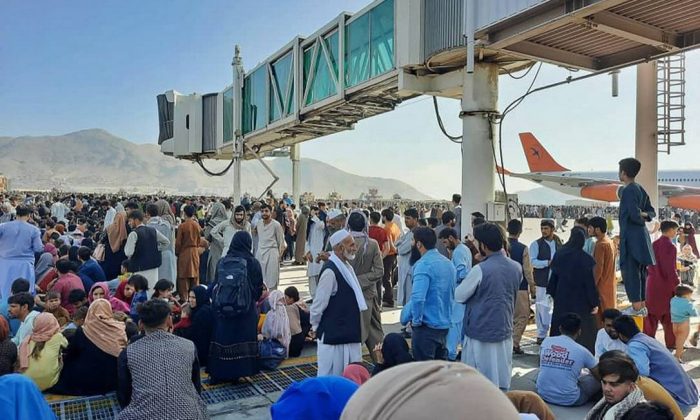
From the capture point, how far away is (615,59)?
21.8ft

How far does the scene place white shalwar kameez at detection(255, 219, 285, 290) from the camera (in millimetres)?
8453

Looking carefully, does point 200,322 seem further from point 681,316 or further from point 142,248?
point 681,316

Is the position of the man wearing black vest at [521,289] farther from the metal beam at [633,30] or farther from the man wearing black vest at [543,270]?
the metal beam at [633,30]

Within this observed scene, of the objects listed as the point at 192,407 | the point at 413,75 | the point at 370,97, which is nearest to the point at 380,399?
the point at 192,407

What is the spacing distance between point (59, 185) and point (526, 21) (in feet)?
512

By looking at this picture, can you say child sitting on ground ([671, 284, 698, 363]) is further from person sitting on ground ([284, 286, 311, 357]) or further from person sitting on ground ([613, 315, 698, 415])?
person sitting on ground ([284, 286, 311, 357])

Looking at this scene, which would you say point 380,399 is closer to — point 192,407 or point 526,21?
point 192,407

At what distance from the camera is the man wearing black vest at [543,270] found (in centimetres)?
694

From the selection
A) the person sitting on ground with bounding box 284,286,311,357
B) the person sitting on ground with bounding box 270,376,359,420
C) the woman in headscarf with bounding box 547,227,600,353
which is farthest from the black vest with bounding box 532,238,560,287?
the person sitting on ground with bounding box 270,376,359,420

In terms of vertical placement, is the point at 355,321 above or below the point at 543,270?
below

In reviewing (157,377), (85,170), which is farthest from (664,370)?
(85,170)

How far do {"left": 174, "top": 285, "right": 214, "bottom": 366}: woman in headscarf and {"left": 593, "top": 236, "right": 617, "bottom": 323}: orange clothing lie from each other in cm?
447

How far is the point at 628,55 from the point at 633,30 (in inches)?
39.2

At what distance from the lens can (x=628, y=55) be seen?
21.1 ft
